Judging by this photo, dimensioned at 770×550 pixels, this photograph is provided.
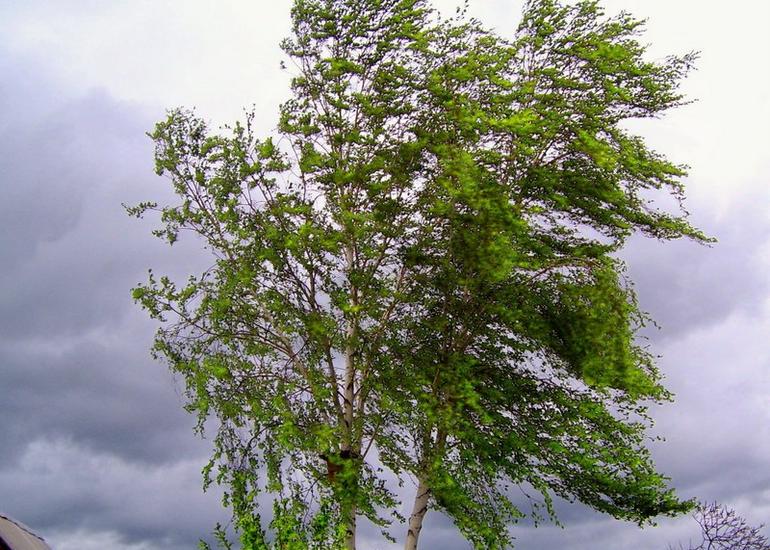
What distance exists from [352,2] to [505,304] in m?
8.54

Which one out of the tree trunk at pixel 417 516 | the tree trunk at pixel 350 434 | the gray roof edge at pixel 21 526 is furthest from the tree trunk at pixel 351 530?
the gray roof edge at pixel 21 526

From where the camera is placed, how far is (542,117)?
20719mm

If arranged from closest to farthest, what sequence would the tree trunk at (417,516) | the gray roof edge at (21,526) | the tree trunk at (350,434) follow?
the gray roof edge at (21,526) < the tree trunk at (350,434) < the tree trunk at (417,516)

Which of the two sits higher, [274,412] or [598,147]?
[598,147]

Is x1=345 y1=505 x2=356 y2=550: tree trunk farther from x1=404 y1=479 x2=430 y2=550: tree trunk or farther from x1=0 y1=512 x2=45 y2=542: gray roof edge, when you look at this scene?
x1=0 y1=512 x2=45 y2=542: gray roof edge

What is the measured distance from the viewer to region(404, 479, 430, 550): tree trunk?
20766 millimetres

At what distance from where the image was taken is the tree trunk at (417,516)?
68.1ft

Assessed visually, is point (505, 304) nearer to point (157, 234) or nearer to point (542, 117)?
point (542, 117)

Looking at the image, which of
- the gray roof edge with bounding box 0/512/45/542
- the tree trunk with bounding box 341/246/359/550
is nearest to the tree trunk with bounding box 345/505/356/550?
the tree trunk with bounding box 341/246/359/550

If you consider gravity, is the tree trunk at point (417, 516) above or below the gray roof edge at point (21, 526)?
above

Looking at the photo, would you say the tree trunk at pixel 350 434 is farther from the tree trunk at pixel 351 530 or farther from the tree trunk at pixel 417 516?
the tree trunk at pixel 417 516

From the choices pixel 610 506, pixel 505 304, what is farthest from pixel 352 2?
pixel 610 506

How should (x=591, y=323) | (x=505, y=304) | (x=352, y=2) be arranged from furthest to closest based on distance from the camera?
(x=352, y=2)
(x=505, y=304)
(x=591, y=323)

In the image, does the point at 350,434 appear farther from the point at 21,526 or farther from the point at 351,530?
the point at 21,526
